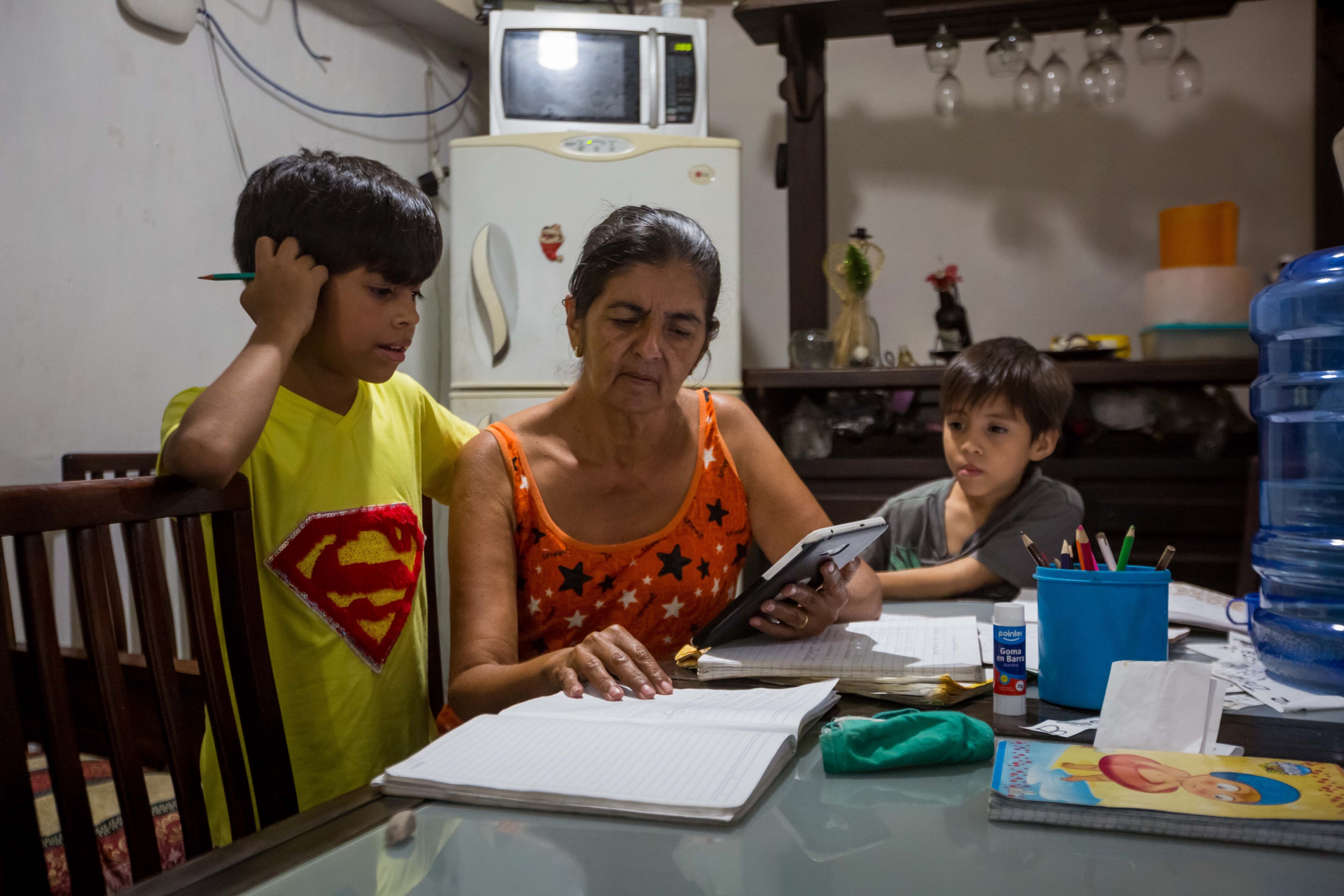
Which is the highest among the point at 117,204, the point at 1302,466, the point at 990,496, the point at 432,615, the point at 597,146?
the point at 597,146

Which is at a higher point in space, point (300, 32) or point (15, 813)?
point (300, 32)

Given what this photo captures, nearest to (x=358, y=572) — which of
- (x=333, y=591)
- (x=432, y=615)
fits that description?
(x=333, y=591)

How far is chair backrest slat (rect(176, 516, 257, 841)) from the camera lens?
809 millimetres

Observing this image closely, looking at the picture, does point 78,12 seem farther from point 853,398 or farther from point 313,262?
point 853,398

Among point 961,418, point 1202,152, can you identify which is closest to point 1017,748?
point 961,418

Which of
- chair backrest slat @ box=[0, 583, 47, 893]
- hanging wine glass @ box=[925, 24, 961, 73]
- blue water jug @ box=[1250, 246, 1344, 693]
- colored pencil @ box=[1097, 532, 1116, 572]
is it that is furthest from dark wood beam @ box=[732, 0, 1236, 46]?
chair backrest slat @ box=[0, 583, 47, 893]

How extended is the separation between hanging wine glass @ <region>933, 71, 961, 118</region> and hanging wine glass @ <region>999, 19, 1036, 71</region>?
0.58 ft

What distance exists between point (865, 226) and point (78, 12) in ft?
7.56

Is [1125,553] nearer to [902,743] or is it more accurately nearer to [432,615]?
[902,743]

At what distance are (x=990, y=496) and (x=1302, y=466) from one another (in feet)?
2.49

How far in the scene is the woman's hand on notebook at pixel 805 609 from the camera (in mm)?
1020

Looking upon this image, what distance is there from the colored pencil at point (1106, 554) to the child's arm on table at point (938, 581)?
23.7 inches

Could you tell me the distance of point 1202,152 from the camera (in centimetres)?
305

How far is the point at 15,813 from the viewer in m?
0.60
